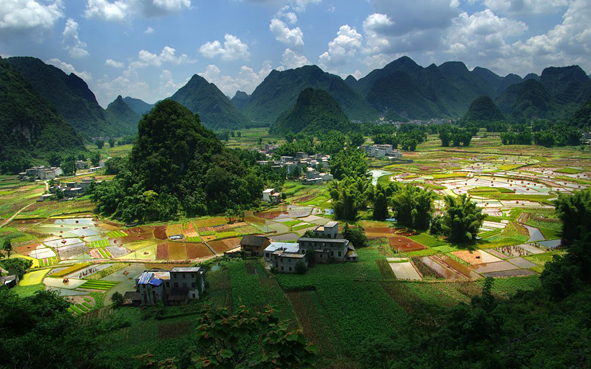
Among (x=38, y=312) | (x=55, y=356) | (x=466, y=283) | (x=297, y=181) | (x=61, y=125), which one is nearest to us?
(x=55, y=356)

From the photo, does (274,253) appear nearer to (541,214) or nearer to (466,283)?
(466,283)

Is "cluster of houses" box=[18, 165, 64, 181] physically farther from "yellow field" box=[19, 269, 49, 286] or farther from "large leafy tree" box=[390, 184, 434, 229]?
"large leafy tree" box=[390, 184, 434, 229]

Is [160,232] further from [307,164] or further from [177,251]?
[307,164]

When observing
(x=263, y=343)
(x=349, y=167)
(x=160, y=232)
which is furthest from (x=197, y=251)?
(x=349, y=167)

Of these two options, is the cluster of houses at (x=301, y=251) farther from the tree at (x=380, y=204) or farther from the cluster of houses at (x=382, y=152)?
Result: the cluster of houses at (x=382, y=152)

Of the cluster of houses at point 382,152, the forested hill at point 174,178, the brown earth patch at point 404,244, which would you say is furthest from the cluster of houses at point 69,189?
the cluster of houses at point 382,152

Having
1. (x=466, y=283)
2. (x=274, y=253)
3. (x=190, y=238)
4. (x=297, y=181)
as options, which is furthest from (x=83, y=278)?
(x=297, y=181)

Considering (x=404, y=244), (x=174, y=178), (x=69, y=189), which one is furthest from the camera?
(x=69, y=189)
